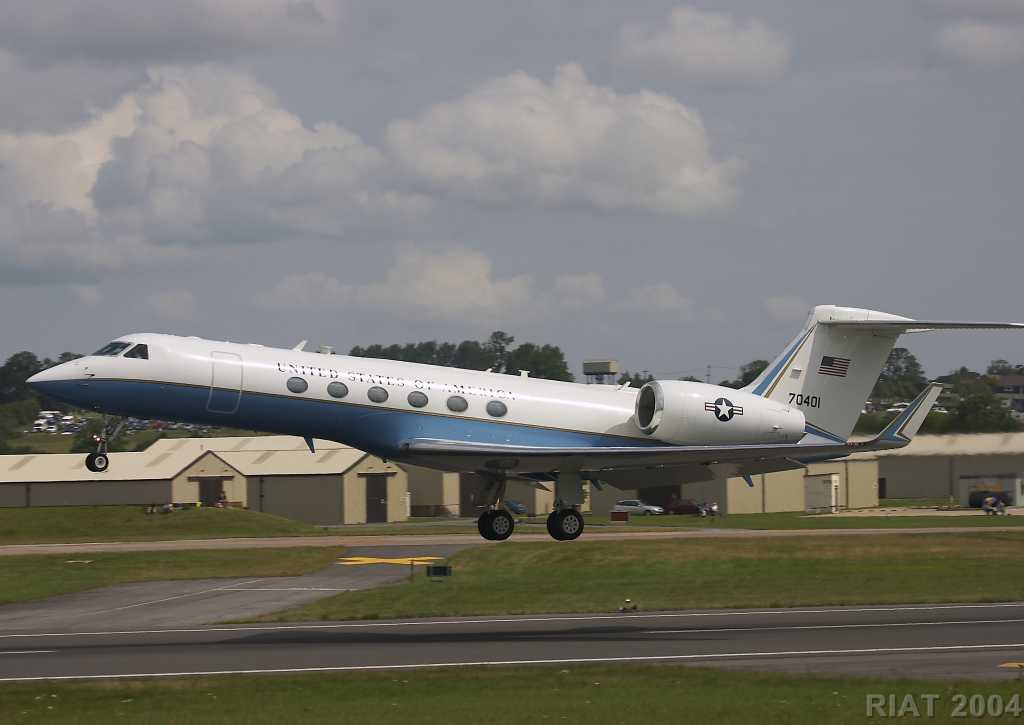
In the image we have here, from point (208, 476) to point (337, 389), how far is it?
168 ft

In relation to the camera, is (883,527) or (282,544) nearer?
(282,544)

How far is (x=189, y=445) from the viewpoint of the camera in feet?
278

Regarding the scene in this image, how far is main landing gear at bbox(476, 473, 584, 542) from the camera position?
103ft

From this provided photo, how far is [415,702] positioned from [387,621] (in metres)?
15.6

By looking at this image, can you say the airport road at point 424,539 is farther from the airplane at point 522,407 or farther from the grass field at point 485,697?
the grass field at point 485,697

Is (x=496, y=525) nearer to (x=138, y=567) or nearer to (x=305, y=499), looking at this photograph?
(x=138, y=567)

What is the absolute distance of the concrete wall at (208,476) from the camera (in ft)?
248

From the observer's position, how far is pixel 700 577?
155 ft

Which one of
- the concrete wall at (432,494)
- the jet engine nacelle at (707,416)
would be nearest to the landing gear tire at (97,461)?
the jet engine nacelle at (707,416)

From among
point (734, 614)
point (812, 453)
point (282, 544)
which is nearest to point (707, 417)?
point (812, 453)

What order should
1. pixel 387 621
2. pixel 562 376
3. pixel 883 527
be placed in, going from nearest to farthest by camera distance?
pixel 387 621 < pixel 883 527 < pixel 562 376

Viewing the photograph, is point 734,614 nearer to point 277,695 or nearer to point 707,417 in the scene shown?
point 707,417

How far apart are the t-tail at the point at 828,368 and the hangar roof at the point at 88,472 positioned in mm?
49345

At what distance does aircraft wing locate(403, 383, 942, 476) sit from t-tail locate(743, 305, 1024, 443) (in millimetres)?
2201
